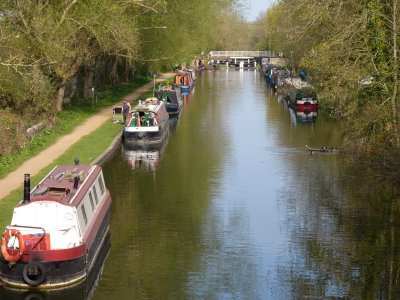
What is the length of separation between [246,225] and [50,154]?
10869 mm

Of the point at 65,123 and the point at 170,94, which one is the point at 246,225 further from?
the point at 170,94

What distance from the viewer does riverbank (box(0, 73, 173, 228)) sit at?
22.9 metres

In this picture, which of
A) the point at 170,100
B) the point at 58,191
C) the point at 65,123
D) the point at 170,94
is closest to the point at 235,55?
the point at 170,94

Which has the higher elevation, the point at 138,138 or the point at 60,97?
the point at 60,97

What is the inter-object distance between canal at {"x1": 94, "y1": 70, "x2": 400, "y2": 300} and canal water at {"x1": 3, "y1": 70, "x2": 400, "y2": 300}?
3cm

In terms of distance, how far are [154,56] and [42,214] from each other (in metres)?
35.4

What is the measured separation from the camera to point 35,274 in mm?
15844

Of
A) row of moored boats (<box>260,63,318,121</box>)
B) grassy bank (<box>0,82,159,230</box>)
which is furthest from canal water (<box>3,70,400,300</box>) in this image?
row of moored boats (<box>260,63,318,121</box>)

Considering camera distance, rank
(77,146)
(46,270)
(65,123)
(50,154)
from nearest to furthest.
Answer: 1. (46,270)
2. (50,154)
3. (77,146)
4. (65,123)

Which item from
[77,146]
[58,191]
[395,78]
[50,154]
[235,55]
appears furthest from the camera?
[235,55]

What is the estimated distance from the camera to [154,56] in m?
51.1

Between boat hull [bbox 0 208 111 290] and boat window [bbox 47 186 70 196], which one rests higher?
boat window [bbox 47 186 70 196]

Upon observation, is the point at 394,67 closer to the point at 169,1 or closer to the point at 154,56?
the point at 169,1

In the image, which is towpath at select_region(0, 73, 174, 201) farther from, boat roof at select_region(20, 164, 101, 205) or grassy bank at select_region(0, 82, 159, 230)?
boat roof at select_region(20, 164, 101, 205)
